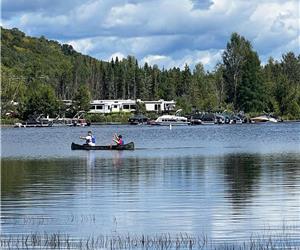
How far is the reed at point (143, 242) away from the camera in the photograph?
23766 mm

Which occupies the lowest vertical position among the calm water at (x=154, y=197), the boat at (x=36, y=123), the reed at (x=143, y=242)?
the reed at (x=143, y=242)

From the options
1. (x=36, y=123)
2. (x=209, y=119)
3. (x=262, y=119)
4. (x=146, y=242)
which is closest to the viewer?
(x=146, y=242)

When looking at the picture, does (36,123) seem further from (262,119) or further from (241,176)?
(241,176)

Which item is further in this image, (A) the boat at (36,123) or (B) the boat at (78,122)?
(A) the boat at (36,123)

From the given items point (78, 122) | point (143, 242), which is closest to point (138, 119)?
point (78, 122)

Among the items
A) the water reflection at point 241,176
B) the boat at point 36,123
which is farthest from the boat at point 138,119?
the water reflection at point 241,176

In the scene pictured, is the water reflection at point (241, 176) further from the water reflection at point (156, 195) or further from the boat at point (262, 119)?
the boat at point (262, 119)

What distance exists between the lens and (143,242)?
24.5 m

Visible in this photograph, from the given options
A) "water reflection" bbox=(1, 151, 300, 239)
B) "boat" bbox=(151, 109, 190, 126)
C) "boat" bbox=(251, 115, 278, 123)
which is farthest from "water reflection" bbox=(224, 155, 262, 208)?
"boat" bbox=(251, 115, 278, 123)

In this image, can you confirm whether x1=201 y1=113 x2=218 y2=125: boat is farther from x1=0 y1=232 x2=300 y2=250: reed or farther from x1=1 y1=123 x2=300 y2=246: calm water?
x1=0 y1=232 x2=300 y2=250: reed

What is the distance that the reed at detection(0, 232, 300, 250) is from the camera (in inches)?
936

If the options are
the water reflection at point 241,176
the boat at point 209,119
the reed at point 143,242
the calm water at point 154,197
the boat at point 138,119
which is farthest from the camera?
the boat at point 138,119

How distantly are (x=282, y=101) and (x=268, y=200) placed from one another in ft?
535

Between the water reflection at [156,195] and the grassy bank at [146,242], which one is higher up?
the water reflection at [156,195]
